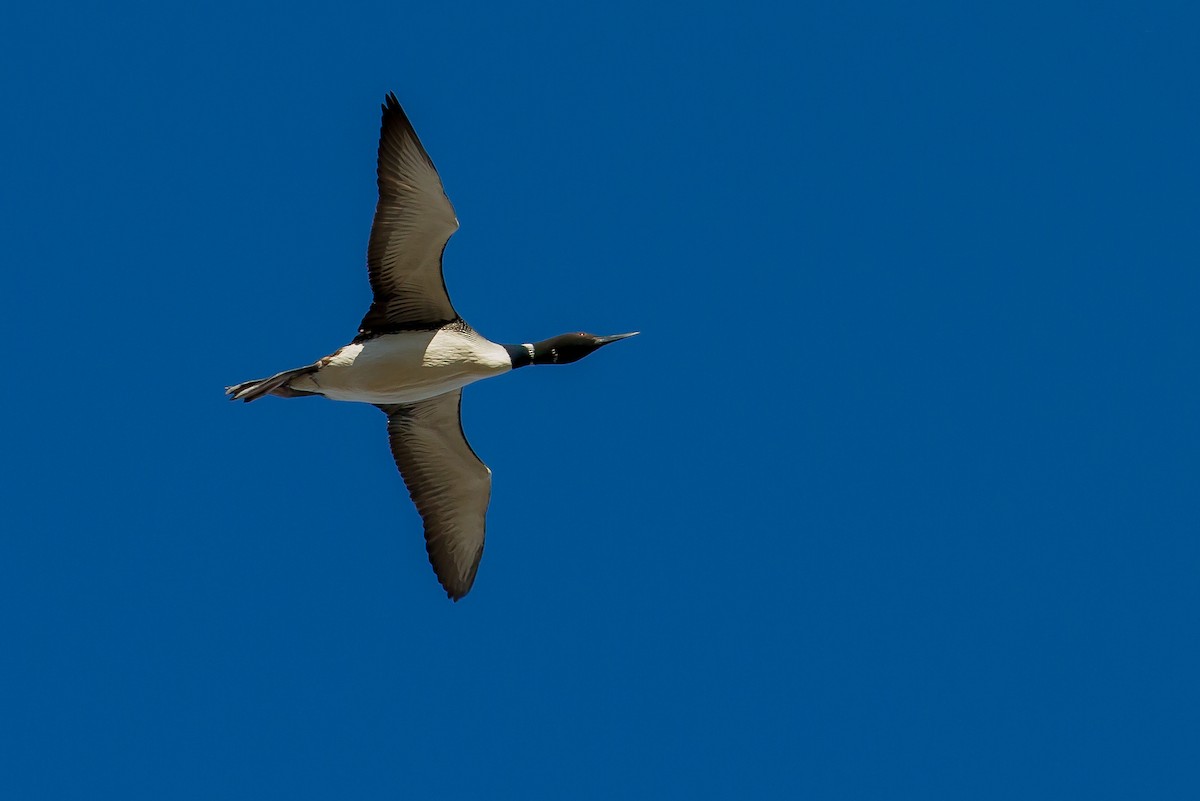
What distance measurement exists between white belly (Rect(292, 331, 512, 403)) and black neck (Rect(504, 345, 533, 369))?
0.10 m

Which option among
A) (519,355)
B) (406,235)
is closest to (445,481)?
(519,355)

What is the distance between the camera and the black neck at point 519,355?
1772cm

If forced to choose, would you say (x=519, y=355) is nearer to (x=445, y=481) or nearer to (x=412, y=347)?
(x=412, y=347)

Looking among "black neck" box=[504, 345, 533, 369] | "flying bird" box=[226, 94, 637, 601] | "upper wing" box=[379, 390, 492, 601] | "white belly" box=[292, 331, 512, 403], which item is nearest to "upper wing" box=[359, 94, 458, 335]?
"flying bird" box=[226, 94, 637, 601]

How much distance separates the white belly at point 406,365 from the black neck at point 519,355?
0.10m

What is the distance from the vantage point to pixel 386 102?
53.8 ft

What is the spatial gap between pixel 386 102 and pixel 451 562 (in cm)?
630

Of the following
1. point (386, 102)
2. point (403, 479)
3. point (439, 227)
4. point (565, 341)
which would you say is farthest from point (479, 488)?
point (386, 102)

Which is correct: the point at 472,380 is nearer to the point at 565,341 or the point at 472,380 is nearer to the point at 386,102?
the point at 565,341

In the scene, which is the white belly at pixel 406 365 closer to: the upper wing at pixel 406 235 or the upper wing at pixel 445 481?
the upper wing at pixel 406 235

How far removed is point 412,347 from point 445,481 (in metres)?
2.46

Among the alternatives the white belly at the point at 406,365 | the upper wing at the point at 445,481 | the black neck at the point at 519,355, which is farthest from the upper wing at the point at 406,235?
the upper wing at the point at 445,481

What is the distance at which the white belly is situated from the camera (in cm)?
1712

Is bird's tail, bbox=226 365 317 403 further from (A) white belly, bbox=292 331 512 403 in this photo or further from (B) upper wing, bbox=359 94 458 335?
(B) upper wing, bbox=359 94 458 335
